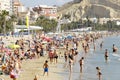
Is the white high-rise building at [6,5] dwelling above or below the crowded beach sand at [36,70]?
above

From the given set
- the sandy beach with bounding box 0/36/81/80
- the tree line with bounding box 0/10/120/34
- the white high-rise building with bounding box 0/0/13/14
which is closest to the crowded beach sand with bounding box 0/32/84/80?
the sandy beach with bounding box 0/36/81/80

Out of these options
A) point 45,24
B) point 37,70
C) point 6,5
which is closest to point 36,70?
point 37,70

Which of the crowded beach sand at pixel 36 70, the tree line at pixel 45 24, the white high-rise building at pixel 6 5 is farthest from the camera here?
the white high-rise building at pixel 6 5

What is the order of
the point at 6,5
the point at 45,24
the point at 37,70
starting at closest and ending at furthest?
the point at 37,70 → the point at 45,24 → the point at 6,5

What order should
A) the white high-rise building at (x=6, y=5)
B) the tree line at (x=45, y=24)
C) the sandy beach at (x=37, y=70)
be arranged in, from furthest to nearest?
the white high-rise building at (x=6, y=5)
the tree line at (x=45, y=24)
the sandy beach at (x=37, y=70)

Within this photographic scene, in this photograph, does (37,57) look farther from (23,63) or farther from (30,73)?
(30,73)

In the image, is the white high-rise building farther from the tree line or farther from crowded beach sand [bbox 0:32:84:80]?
crowded beach sand [bbox 0:32:84:80]

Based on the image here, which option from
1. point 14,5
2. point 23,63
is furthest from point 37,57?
point 14,5

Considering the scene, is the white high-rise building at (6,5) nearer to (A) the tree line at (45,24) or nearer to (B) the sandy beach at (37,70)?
(A) the tree line at (45,24)

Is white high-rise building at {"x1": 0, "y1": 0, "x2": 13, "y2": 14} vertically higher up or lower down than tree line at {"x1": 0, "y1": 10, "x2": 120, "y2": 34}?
higher up

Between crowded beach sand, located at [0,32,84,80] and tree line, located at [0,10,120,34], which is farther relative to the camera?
tree line, located at [0,10,120,34]

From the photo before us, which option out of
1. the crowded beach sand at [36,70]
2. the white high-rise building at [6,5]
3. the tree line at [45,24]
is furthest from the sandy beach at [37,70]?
the white high-rise building at [6,5]

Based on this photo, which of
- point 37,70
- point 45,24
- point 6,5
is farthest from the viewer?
point 6,5

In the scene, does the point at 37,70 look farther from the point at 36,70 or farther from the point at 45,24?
the point at 45,24
